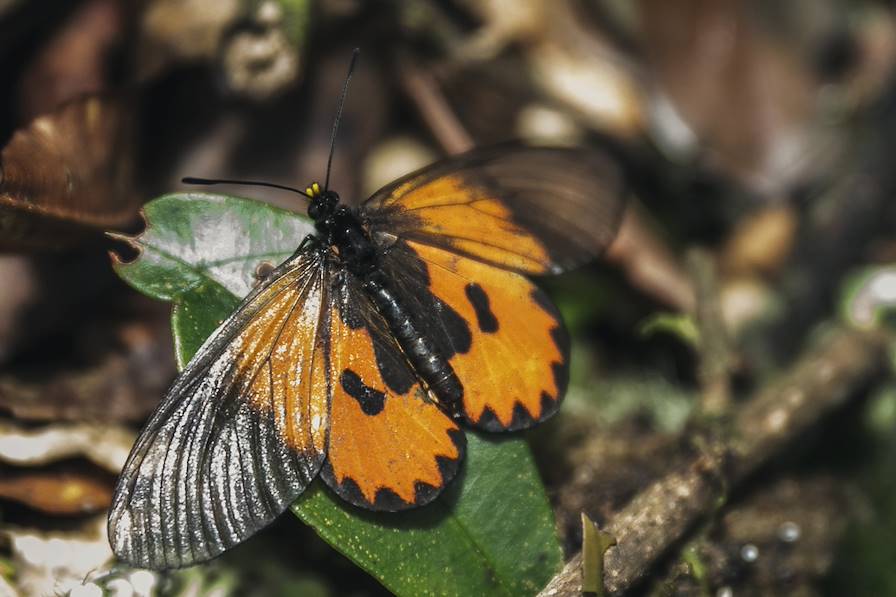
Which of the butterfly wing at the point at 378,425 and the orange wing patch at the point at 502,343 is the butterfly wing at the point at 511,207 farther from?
the butterfly wing at the point at 378,425

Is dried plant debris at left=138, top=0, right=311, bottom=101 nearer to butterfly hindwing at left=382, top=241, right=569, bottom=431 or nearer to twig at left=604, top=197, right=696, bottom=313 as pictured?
butterfly hindwing at left=382, top=241, right=569, bottom=431

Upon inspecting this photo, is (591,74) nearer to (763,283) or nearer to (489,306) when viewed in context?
(763,283)

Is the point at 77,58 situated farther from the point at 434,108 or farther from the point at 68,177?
the point at 434,108

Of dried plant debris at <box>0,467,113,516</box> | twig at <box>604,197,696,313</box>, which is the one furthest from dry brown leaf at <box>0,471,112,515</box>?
twig at <box>604,197,696,313</box>

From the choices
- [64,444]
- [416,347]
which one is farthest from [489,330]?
[64,444]

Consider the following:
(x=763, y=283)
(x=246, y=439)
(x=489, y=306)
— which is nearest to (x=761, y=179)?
(x=763, y=283)

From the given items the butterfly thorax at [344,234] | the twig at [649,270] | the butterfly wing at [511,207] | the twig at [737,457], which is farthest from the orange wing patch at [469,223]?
the twig at [649,270]
